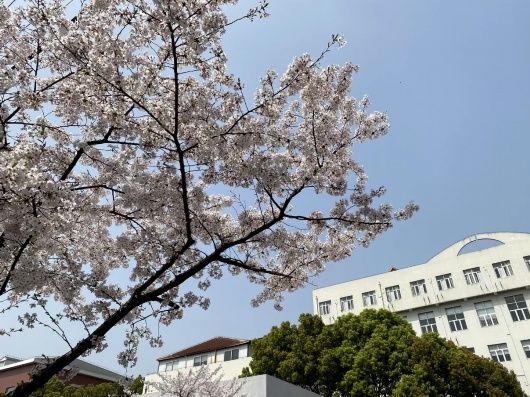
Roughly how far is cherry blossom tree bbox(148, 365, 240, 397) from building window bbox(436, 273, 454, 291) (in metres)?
23.8

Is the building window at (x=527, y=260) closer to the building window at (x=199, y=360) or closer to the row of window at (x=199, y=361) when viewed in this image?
the row of window at (x=199, y=361)

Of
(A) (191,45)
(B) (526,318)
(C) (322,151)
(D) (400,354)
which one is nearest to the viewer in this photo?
(A) (191,45)

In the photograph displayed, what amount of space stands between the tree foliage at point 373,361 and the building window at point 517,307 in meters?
9.80

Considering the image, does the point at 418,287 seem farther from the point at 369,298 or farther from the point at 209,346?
the point at 209,346

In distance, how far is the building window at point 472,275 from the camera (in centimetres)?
3184

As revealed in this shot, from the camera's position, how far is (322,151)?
7535 millimetres

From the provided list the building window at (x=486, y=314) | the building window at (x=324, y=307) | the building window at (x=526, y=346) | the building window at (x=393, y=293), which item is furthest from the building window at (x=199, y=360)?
the building window at (x=526, y=346)

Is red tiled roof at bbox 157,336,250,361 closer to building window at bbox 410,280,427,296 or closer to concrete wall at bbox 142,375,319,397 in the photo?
building window at bbox 410,280,427,296

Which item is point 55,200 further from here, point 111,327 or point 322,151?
point 322,151

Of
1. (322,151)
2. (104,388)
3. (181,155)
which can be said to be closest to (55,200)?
(181,155)

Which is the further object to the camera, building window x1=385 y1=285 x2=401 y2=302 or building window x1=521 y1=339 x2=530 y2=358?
building window x1=385 y1=285 x2=401 y2=302

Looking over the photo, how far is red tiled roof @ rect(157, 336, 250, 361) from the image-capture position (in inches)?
1389

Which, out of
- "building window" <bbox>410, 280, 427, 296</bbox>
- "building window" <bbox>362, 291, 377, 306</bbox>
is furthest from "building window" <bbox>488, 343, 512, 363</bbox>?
"building window" <bbox>362, 291, 377, 306</bbox>

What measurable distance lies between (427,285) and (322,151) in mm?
30253
